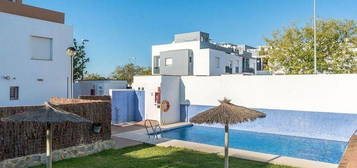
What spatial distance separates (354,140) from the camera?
8906mm

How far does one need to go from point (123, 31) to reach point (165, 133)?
79.0 ft

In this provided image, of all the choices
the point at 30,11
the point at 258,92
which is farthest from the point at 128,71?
the point at 258,92

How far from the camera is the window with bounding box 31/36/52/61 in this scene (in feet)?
55.9

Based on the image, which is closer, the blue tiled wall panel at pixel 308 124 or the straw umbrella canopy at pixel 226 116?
the straw umbrella canopy at pixel 226 116

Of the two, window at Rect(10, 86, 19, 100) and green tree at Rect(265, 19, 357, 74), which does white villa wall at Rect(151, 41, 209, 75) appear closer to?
green tree at Rect(265, 19, 357, 74)

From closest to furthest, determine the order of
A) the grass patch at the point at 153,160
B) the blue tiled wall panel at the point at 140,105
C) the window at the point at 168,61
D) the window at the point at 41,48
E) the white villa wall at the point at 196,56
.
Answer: the grass patch at the point at 153,160 < the window at the point at 41,48 < the blue tiled wall panel at the point at 140,105 < the white villa wall at the point at 196,56 < the window at the point at 168,61

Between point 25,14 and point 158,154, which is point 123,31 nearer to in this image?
point 25,14

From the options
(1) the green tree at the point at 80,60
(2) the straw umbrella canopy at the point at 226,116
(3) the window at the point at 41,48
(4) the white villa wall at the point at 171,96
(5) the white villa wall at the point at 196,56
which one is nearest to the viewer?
(2) the straw umbrella canopy at the point at 226,116

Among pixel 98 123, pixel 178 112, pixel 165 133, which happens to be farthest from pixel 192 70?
pixel 98 123

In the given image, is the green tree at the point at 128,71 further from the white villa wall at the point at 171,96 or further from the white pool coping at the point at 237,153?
the white pool coping at the point at 237,153

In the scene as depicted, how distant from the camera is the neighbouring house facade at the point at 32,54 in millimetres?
15711

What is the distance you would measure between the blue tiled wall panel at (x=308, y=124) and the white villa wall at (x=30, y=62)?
13579mm

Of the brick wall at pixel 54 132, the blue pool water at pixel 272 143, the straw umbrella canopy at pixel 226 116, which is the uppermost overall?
the straw umbrella canopy at pixel 226 116

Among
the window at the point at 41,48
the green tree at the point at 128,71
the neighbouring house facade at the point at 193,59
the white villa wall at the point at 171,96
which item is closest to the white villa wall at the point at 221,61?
the neighbouring house facade at the point at 193,59
